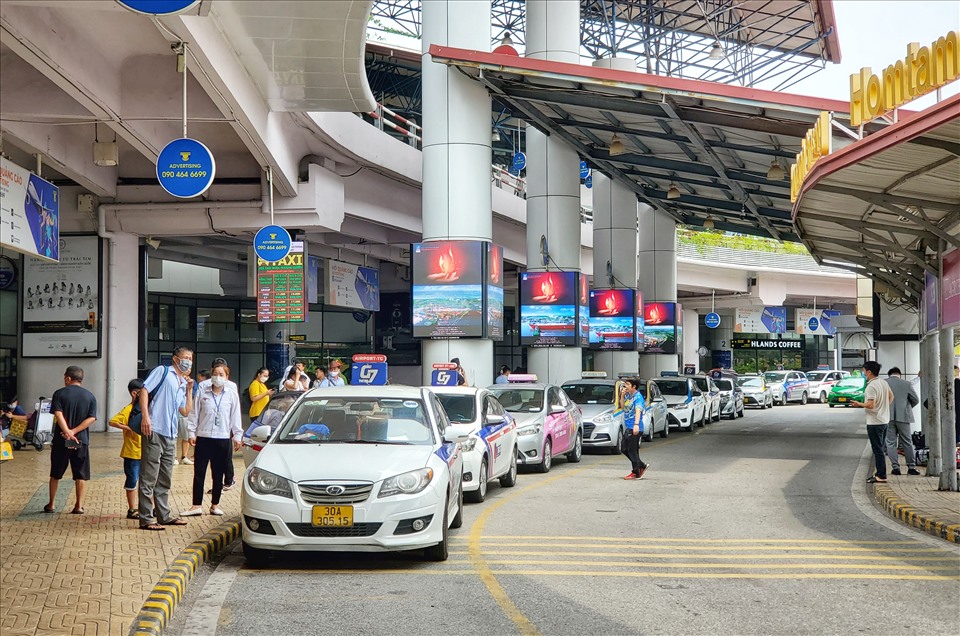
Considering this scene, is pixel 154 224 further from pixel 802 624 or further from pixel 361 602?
pixel 802 624

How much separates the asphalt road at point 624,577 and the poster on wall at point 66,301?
12.9 m

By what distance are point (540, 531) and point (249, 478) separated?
11.8 ft

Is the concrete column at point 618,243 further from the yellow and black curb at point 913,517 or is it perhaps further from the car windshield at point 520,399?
the yellow and black curb at point 913,517

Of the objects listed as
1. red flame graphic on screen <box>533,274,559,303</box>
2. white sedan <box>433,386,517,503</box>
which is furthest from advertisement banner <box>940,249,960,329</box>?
red flame graphic on screen <box>533,274,559,303</box>

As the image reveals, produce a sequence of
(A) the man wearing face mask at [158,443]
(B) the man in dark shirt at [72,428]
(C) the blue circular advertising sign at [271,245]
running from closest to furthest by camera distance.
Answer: (A) the man wearing face mask at [158,443] → (B) the man in dark shirt at [72,428] → (C) the blue circular advertising sign at [271,245]

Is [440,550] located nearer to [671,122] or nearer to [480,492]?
[480,492]

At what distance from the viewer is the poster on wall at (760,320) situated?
6606 cm

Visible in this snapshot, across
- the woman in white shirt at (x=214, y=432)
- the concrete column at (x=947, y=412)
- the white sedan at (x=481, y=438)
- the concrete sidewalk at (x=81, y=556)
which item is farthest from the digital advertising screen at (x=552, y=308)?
the woman in white shirt at (x=214, y=432)

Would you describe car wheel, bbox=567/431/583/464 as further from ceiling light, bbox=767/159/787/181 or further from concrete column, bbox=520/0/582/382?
concrete column, bbox=520/0/582/382

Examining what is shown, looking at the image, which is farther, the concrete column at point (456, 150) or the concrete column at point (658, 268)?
the concrete column at point (658, 268)

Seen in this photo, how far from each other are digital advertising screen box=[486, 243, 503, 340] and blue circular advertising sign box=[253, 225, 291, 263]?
594 cm

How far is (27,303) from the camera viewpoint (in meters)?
24.3

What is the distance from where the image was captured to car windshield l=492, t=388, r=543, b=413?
747 inches

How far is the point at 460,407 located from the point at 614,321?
24.6m
